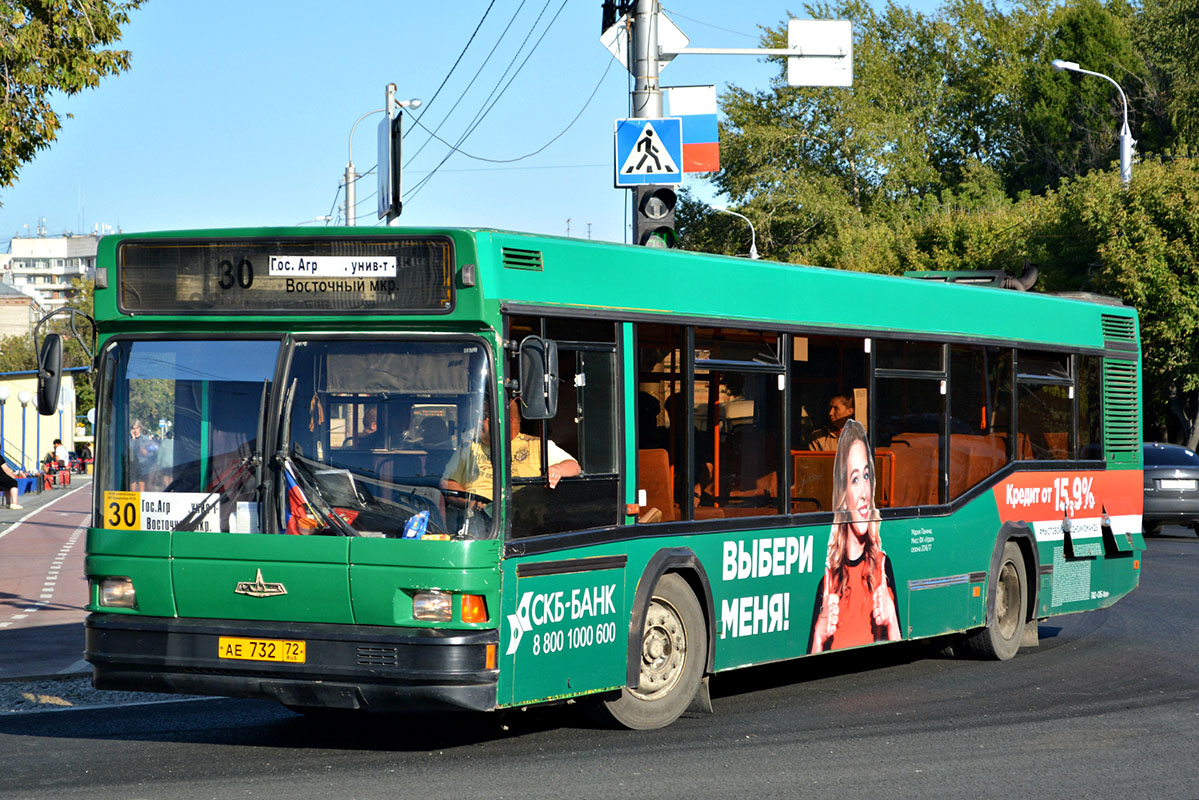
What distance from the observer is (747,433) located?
984 cm

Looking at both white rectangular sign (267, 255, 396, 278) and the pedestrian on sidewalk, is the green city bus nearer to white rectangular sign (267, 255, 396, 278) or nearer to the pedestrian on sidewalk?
white rectangular sign (267, 255, 396, 278)

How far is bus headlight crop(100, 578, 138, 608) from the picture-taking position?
26.8 feet

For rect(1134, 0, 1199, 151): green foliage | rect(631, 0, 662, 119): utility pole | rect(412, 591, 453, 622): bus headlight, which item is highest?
rect(1134, 0, 1199, 151): green foliage

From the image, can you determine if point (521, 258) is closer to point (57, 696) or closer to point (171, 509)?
point (171, 509)

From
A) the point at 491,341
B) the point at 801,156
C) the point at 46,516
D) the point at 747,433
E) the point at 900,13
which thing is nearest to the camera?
the point at 491,341

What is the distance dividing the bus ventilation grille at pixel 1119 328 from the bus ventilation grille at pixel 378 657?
8.69 metres

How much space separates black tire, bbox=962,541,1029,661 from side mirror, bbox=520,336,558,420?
19.2 ft

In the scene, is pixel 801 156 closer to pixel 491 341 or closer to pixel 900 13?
pixel 900 13

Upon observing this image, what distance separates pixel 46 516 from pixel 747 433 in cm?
2933

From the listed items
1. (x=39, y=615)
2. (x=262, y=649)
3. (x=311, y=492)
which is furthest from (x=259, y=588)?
(x=39, y=615)

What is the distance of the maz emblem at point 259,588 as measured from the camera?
782 cm

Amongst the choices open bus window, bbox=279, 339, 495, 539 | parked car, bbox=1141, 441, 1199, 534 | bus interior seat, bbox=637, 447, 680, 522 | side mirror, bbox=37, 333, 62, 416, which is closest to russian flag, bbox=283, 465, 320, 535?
open bus window, bbox=279, 339, 495, 539

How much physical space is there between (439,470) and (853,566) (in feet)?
13.0

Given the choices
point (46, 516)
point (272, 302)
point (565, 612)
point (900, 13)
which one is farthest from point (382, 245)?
point (900, 13)
